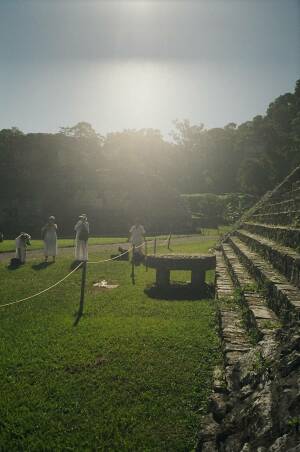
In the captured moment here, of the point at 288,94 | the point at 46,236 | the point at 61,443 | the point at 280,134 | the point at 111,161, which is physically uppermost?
the point at 288,94

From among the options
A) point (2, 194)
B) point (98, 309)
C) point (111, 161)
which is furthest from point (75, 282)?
point (111, 161)

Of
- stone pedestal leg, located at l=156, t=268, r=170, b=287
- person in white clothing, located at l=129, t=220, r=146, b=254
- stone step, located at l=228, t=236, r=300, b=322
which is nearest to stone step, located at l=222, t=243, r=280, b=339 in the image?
stone step, located at l=228, t=236, r=300, b=322

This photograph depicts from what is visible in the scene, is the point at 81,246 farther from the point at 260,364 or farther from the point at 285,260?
the point at 260,364

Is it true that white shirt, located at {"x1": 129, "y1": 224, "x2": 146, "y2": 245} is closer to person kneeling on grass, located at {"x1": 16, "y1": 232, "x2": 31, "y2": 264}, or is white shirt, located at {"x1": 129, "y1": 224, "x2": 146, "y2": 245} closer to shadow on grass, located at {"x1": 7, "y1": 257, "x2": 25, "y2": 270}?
person kneeling on grass, located at {"x1": 16, "y1": 232, "x2": 31, "y2": 264}

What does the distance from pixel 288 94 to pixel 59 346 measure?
54894 millimetres

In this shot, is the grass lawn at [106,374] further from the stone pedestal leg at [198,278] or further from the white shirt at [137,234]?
the white shirt at [137,234]

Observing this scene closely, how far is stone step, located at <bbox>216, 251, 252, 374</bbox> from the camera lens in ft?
13.7

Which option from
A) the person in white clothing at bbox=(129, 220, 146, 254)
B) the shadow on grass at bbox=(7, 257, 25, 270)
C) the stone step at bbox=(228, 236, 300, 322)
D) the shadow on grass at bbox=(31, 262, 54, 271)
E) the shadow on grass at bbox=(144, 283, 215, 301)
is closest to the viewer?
the stone step at bbox=(228, 236, 300, 322)

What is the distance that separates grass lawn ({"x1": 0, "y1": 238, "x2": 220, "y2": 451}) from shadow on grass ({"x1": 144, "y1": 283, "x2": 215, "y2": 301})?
542mm

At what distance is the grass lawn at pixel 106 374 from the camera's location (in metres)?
3.34

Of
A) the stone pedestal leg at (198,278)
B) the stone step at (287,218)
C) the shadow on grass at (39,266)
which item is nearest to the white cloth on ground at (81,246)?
the shadow on grass at (39,266)

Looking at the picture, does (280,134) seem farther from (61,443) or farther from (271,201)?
(61,443)

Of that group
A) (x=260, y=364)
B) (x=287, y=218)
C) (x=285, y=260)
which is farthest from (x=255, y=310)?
(x=287, y=218)

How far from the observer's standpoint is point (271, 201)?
1472 centimetres
